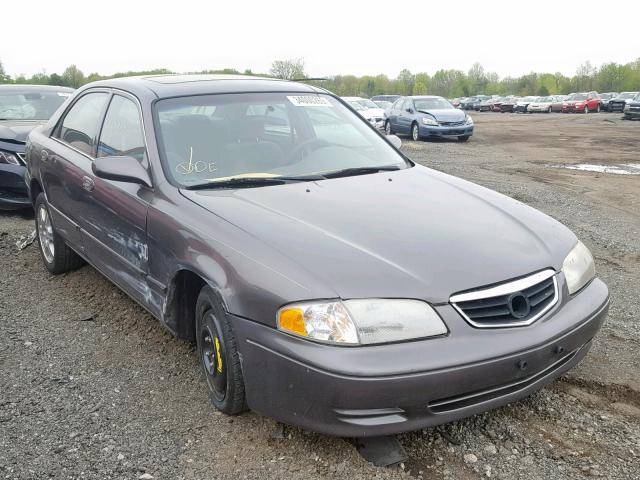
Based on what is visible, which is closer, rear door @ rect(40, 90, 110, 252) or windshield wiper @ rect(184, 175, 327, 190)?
windshield wiper @ rect(184, 175, 327, 190)

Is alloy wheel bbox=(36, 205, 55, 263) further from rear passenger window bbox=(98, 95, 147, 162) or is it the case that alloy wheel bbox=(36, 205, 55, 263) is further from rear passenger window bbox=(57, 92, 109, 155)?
rear passenger window bbox=(98, 95, 147, 162)

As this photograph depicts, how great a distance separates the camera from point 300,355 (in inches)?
93.1

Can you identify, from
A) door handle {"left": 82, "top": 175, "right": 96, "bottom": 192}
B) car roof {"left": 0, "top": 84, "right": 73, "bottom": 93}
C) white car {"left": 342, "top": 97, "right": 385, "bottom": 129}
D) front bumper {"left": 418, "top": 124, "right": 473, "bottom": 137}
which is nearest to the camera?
door handle {"left": 82, "top": 175, "right": 96, "bottom": 192}

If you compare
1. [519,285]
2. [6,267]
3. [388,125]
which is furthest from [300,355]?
[388,125]

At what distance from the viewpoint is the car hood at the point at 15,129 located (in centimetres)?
701

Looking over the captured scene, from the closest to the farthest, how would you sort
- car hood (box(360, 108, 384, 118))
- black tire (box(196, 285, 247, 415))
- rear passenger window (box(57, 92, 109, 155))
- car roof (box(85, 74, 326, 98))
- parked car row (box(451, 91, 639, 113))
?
black tire (box(196, 285, 247, 415))
car roof (box(85, 74, 326, 98))
rear passenger window (box(57, 92, 109, 155))
car hood (box(360, 108, 384, 118))
parked car row (box(451, 91, 639, 113))

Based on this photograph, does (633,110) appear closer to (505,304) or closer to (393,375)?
(505,304)

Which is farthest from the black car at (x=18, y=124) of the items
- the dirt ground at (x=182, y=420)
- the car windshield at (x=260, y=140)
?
the car windshield at (x=260, y=140)

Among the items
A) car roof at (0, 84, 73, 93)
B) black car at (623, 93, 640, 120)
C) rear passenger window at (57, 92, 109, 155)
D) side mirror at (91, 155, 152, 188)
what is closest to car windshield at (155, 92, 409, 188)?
side mirror at (91, 155, 152, 188)

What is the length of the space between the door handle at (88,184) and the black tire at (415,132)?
1709cm

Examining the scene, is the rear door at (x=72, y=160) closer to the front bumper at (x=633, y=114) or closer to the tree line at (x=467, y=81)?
the front bumper at (x=633, y=114)

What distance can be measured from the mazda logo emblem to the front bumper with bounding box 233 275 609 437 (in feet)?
0.20

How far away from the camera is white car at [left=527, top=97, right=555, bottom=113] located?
159ft

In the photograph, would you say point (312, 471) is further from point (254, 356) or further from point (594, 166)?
point (594, 166)
